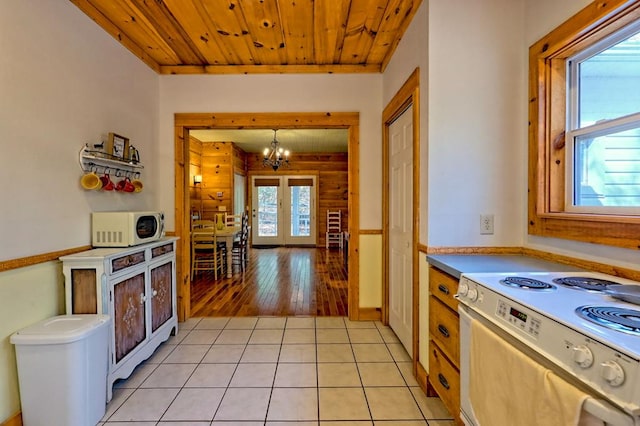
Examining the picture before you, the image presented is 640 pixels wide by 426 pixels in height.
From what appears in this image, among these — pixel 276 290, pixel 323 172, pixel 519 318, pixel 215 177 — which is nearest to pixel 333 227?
pixel 323 172

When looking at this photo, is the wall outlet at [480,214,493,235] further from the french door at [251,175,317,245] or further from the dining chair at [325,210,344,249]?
the french door at [251,175,317,245]

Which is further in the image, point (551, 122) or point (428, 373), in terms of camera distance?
point (428, 373)

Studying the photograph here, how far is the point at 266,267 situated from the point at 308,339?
129 inches

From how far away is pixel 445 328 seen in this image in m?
1.68

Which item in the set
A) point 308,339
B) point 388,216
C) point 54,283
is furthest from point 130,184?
point 388,216

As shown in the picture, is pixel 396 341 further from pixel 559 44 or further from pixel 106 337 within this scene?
pixel 559 44

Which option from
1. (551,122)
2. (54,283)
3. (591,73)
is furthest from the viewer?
(54,283)

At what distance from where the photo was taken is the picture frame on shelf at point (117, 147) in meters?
2.33

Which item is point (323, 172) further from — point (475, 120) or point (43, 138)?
point (43, 138)

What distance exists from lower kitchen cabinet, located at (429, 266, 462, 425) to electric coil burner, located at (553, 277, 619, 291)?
1.41 feet

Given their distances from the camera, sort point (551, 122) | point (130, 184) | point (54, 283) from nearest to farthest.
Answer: point (551, 122) → point (54, 283) → point (130, 184)

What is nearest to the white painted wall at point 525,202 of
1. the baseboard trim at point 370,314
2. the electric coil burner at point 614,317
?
the electric coil burner at point 614,317

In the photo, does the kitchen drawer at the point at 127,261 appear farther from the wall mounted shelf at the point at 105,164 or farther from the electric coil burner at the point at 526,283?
the electric coil burner at the point at 526,283

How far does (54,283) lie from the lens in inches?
73.8
